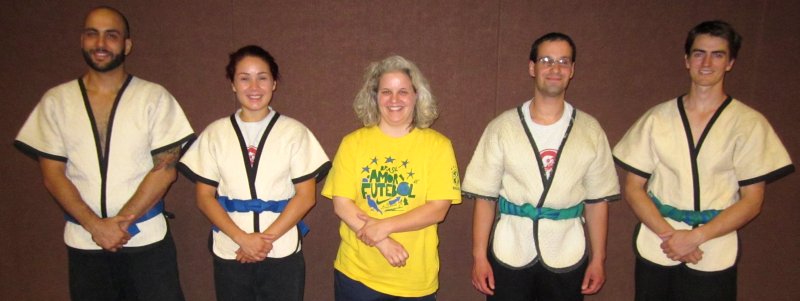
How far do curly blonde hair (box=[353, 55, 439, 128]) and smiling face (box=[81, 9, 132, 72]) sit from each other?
1107 mm

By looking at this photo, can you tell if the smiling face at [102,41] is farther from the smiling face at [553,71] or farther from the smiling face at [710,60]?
the smiling face at [710,60]

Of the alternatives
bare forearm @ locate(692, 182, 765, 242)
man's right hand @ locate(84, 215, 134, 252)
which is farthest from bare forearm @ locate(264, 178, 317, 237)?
bare forearm @ locate(692, 182, 765, 242)

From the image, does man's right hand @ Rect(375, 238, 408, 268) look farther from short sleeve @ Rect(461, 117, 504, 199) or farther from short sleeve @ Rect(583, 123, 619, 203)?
short sleeve @ Rect(583, 123, 619, 203)

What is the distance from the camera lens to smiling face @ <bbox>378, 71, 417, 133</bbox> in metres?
2.06

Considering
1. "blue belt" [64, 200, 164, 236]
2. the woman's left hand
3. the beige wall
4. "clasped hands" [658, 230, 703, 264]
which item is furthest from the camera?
the beige wall

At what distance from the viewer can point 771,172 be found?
2.05 meters

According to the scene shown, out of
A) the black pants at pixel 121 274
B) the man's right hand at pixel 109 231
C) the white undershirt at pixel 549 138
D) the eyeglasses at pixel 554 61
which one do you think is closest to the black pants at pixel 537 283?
the white undershirt at pixel 549 138

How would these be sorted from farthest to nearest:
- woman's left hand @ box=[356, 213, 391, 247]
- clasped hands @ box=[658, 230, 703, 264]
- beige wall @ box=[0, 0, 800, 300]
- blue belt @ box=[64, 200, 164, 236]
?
beige wall @ box=[0, 0, 800, 300] < blue belt @ box=[64, 200, 164, 236] < clasped hands @ box=[658, 230, 703, 264] < woman's left hand @ box=[356, 213, 391, 247]

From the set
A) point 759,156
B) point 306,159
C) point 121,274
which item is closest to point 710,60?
point 759,156

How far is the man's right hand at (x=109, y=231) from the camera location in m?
2.13

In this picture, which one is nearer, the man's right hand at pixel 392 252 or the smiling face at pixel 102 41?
the man's right hand at pixel 392 252

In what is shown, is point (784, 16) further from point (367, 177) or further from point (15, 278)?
point (15, 278)

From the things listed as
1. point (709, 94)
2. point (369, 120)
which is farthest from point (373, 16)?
point (709, 94)

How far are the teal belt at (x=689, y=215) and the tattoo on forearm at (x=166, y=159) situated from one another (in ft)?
7.28
